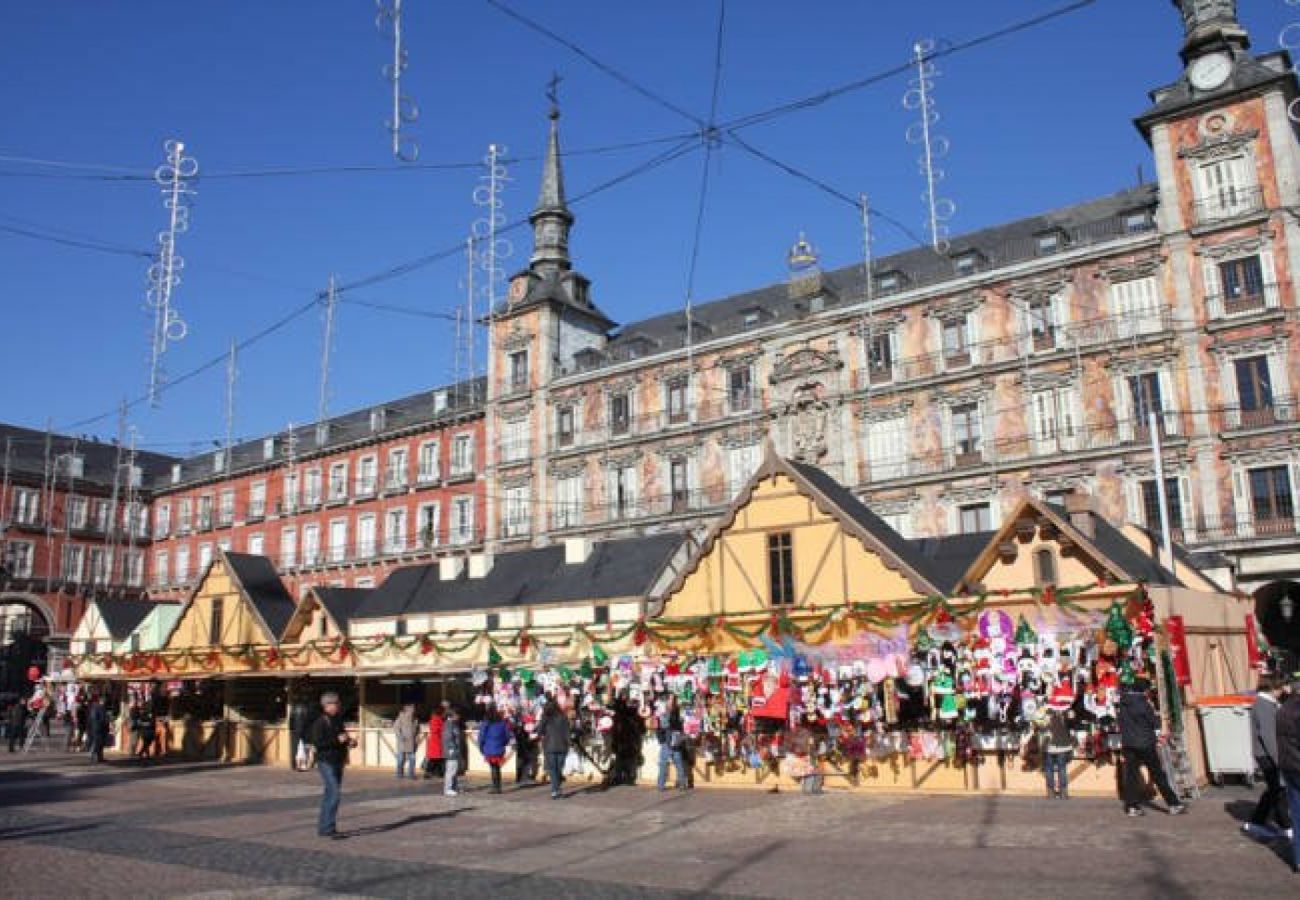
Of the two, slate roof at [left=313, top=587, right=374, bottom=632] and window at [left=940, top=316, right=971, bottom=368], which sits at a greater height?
window at [left=940, top=316, right=971, bottom=368]

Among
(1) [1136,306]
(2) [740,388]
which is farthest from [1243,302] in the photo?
(2) [740,388]

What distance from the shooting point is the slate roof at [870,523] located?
65.6ft

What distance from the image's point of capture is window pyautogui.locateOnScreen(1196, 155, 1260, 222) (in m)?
33.7

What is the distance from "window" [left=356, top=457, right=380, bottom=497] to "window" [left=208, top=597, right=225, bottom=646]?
2425 cm

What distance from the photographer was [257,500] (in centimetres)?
6334

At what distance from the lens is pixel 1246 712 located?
16.5 meters

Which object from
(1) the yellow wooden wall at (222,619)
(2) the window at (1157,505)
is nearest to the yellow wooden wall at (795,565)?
(1) the yellow wooden wall at (222,619)

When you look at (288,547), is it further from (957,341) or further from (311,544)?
(957,341)

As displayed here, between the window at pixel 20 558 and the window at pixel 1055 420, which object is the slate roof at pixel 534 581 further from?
the window at pixel 20 558

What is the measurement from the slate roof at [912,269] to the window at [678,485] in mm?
5239

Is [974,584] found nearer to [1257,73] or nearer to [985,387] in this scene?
[985,387]

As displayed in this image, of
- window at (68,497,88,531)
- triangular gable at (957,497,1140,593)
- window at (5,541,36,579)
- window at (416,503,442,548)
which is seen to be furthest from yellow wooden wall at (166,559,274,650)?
window at (68,497,88,531)

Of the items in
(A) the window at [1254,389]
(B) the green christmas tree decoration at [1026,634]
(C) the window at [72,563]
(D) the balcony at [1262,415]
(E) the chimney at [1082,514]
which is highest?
(A) the window at [1254,389]

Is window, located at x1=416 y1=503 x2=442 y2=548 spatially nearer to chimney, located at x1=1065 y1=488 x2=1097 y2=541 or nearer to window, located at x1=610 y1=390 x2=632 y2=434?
window, located at x1=610 y1=390 x2=632 y2=434
